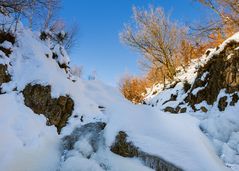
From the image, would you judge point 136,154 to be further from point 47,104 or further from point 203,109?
point 203,109

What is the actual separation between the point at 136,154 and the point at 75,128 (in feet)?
6.11

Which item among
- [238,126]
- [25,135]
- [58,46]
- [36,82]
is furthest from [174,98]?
[25,135]

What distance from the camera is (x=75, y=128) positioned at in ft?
22.6

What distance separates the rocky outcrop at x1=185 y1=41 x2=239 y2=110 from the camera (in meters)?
7.68

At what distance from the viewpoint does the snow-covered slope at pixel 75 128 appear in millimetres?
5383

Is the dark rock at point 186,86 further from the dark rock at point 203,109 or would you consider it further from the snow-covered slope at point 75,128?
the snow-covered slope at point 75,128

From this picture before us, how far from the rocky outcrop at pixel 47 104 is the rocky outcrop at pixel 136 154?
1.55 metres

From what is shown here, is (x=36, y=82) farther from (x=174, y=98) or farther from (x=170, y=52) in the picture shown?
(x=170, y=52)

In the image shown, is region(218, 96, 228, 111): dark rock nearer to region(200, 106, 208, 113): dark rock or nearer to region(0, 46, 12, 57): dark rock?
region(200, 106, 208, 113): dark rock

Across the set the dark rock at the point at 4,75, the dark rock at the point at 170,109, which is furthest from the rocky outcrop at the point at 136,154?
the dark rock at the point at 170,109

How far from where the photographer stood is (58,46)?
9.28 metres

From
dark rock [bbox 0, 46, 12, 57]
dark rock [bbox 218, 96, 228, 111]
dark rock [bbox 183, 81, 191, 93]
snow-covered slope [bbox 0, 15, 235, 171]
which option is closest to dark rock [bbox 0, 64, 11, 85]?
snow-covered slope [bbox 0, 15, 235, 171]

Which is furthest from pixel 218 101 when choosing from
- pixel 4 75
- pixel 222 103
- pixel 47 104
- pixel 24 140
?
pixel 4 75

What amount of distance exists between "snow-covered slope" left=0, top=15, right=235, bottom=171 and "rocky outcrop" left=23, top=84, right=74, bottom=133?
0.11 m
